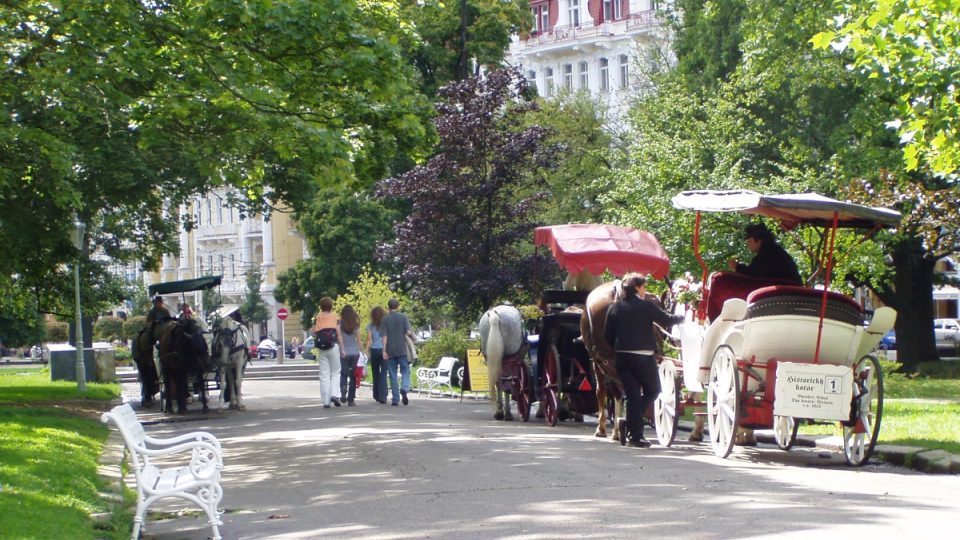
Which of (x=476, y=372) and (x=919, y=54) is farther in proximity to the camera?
(x=476, y=372)

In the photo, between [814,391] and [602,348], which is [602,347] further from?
[814,391]

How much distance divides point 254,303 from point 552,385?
229 ft

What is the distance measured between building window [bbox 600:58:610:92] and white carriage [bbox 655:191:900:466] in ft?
191

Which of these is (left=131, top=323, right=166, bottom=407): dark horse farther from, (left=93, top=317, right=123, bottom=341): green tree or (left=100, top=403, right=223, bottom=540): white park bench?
(left=93, top=317, right=123, bottom=341): green tree

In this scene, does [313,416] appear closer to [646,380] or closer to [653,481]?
[646,380]

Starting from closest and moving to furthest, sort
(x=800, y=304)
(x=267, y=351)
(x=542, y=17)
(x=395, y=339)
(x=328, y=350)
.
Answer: (x=800, y=304) → (x=328, y=350) → (x=395, y=339) → (x=542, y=17) → (x=267, y=351)

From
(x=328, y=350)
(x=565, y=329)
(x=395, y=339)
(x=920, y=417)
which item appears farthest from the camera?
(x=395, y=339)

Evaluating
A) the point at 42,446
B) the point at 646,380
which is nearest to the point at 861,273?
the point at 646,380

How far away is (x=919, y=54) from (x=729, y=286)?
4033 mm

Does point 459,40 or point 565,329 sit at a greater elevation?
point 459,40

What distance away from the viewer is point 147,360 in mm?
27688

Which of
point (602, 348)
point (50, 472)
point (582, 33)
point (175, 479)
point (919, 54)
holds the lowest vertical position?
point (50, 472)

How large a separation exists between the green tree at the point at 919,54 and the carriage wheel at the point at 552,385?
200 inches

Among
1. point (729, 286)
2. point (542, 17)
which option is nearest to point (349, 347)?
point (729, 286)
